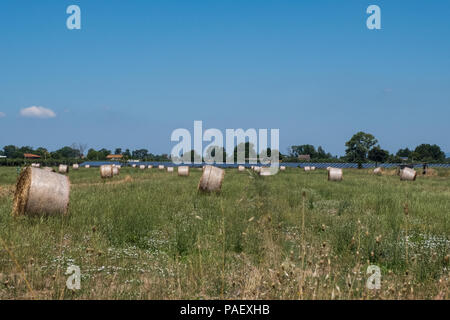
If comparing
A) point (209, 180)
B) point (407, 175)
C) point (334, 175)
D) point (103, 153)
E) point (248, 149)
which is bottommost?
point (407, 175)

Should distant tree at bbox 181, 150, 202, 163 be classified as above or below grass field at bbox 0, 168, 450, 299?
above

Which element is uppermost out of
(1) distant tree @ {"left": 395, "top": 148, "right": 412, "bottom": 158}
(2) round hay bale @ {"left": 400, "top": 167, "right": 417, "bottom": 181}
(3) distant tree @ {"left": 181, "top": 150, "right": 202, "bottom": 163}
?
(1) distant tree @ {"left": 395, "top": 148, "right": 412, "bottom": 158}

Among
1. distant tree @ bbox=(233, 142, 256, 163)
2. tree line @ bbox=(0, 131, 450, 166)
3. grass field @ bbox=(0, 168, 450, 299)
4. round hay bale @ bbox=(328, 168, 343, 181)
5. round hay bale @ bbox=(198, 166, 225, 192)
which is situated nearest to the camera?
grass field @ bbox=(0, 168, 450, 299)

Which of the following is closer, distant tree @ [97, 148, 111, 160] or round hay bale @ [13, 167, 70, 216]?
round hay bale @ [13, 167, 70, 216]

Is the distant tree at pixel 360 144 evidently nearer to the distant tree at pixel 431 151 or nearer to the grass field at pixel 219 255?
the distant tree at pixel 431 151

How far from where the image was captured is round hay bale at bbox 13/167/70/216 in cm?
889

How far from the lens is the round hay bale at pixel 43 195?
8.89m

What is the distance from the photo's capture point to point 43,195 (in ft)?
29.5

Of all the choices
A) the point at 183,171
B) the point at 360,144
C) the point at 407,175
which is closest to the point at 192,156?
the point at 360,144

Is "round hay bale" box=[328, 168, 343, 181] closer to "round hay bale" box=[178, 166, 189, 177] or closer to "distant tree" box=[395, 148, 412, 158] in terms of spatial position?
"round hay bale" box=[178, 166, 189, 177]

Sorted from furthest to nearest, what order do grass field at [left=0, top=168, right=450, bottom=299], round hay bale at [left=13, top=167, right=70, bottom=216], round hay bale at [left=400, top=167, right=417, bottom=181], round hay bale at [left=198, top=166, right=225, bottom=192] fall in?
1. round hay bale at [left=400, top=167, right=417, bottom=181]
2. round hay bale at [left=198, top=166, right=225, bottom=192]
3. round hay bale at [left=13, top=167, right=70, bottom=216]
4. grass field at [left=0, top=168, right=450, bottom=299]

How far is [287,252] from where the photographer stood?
18.7 feet

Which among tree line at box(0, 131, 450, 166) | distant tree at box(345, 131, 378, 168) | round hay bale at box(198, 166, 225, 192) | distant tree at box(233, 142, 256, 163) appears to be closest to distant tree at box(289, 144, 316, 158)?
tree line at box(0, 131, 450, 166)

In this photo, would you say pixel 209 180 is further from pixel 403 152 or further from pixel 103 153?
pixel 403 152
